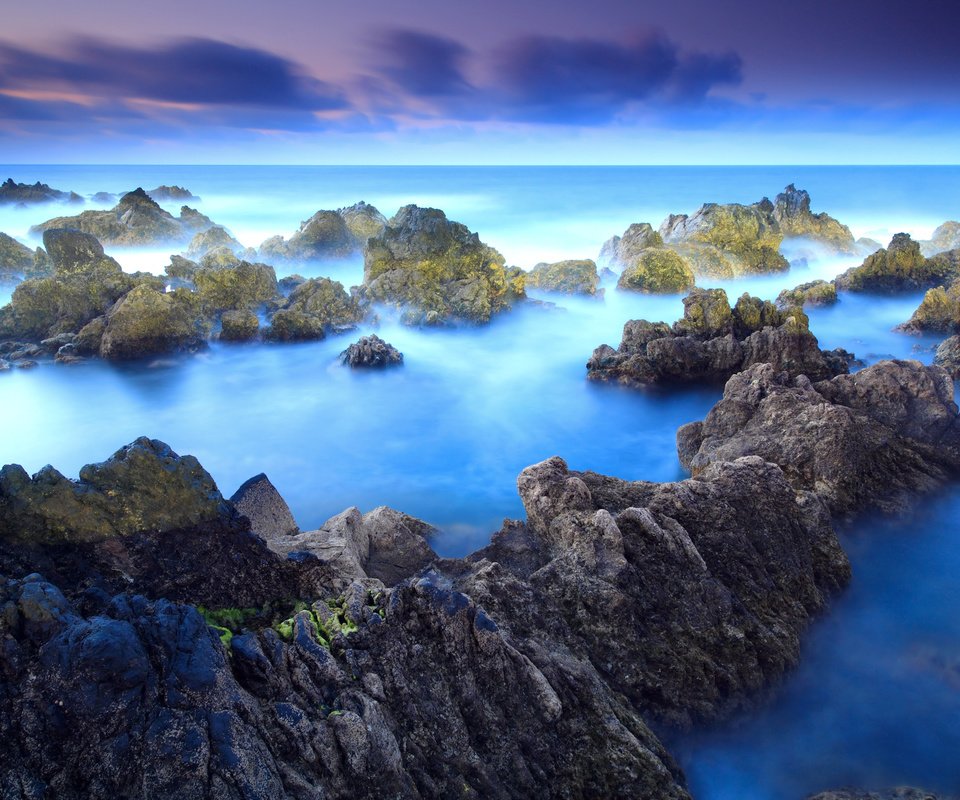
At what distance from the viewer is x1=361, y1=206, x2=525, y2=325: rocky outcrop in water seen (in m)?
23.9

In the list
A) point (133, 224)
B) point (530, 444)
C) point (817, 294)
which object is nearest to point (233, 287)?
point (530, 444)

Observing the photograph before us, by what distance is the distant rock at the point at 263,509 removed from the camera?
800 centimetres

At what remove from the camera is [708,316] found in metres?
16.6

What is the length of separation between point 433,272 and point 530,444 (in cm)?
1229

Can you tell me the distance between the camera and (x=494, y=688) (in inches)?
192

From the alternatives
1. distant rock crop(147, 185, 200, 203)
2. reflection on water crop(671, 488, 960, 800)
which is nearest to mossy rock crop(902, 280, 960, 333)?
reflection on water crop(671, 488, 960, 800)

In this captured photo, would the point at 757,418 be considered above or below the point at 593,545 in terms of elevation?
above

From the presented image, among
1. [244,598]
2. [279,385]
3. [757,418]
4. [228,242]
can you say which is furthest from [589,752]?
[228,242]

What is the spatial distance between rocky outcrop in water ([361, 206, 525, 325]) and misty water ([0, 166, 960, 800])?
1.07 meters

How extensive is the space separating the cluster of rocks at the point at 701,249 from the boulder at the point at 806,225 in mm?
1682

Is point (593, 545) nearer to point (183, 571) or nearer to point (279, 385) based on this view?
point (183, 571)

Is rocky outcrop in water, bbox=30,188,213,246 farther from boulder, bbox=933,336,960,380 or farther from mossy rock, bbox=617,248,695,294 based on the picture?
boulder, bbox=933,336,960,380

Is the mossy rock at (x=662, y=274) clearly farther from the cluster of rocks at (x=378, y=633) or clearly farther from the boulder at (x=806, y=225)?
the cluster of rocks at (x=378, y=633)

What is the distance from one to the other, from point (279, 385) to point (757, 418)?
13.1m
